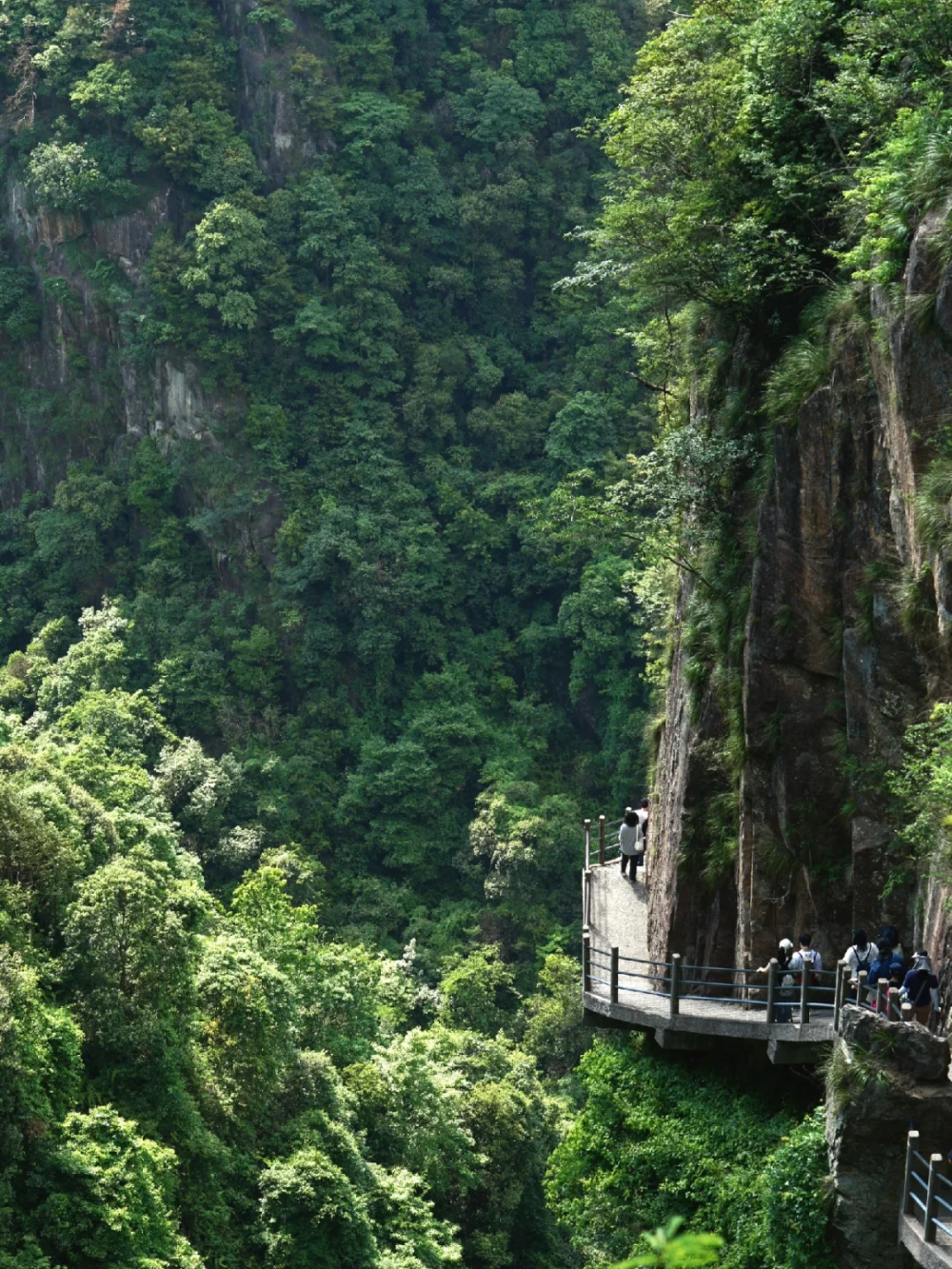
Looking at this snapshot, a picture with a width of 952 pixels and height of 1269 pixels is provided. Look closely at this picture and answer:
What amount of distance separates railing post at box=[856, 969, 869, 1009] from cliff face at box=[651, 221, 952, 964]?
939mm

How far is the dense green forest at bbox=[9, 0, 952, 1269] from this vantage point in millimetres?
27234

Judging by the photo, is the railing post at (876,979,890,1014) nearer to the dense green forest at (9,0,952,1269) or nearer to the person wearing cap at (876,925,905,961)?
the person wearing cap at (876,925,905,961)

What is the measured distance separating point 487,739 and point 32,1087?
31.2m

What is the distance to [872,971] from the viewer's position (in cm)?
1616

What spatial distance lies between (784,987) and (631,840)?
27.0 ft

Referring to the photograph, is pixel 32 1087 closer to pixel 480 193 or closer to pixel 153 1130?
pixel 153 1130

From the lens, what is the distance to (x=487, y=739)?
54500mm

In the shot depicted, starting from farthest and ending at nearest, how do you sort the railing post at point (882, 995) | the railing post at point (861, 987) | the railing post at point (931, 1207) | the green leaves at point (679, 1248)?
the railing post at point (861, 987) < the railing post at point (882, 995) < the railing post at point (931, 1207) < the green leaves at point (679, 1248)

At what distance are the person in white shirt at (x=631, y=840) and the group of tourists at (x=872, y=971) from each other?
20.7 feet

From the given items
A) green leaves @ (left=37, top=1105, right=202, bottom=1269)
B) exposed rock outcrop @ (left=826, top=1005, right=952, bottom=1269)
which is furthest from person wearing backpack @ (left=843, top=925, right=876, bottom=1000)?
green leaves @ (left=37, top=1105, right=202, bottom=1269)

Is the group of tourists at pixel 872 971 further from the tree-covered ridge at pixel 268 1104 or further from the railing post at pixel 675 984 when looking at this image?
the tree-covered ridge at pixel 268 1104

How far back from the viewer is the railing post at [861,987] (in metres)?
16.1

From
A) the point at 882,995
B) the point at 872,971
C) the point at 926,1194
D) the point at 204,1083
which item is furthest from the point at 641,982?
the point at 204,1083

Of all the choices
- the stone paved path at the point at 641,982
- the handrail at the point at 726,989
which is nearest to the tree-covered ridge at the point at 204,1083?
the stone paved path at the point at 641,982
